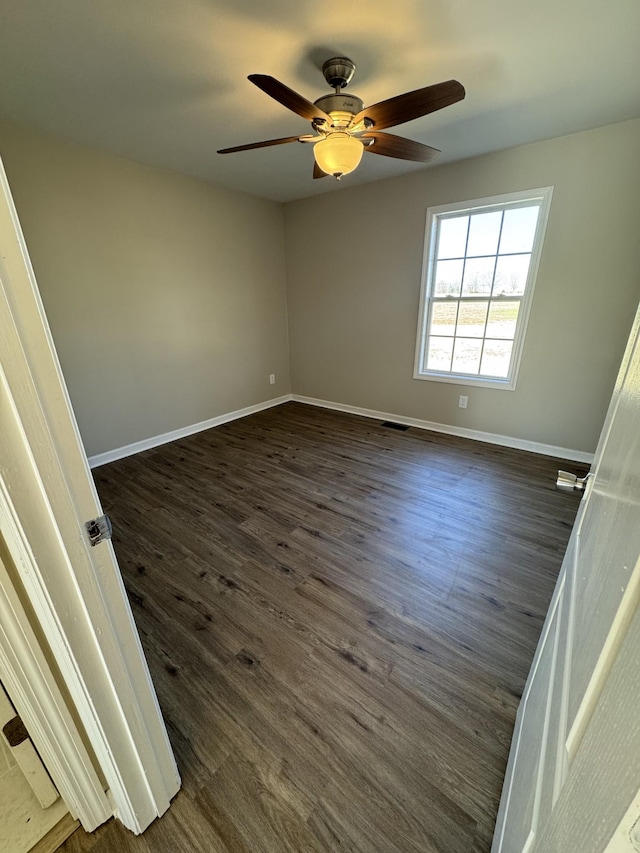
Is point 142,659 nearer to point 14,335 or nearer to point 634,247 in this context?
point 14,335

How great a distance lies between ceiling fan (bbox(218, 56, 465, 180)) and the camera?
1443 millimetres

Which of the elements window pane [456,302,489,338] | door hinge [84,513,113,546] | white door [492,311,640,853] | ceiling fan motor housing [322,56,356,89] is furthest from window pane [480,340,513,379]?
door hinge [84,513,113,546]

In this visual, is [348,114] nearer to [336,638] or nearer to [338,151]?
[338,151]

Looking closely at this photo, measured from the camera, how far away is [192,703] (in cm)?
127

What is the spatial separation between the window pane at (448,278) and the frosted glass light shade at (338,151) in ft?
5.86

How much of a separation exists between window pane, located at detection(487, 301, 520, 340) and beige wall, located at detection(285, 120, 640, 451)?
0.52 ft

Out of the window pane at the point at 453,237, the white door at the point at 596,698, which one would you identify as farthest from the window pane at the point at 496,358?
the white door at the point at 596,698

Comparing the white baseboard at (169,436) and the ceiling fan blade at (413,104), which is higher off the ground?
the ceiling fan blade at (413,104)

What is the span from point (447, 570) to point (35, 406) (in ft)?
6.28

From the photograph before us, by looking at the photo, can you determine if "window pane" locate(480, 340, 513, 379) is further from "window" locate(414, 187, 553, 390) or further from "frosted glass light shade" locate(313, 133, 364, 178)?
"frosted glass light shade" locate(313, 133, 364, 178)

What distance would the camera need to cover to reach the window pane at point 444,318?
10.9 feet

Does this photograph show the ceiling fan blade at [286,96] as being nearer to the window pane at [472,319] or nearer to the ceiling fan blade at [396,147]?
the ceiling fan blade at [396,147]

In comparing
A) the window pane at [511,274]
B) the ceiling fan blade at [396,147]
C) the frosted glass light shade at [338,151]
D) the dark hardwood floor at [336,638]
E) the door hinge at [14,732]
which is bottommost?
the dark hardwood floor at [336,638]

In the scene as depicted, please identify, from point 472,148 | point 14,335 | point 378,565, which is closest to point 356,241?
point 472,148
